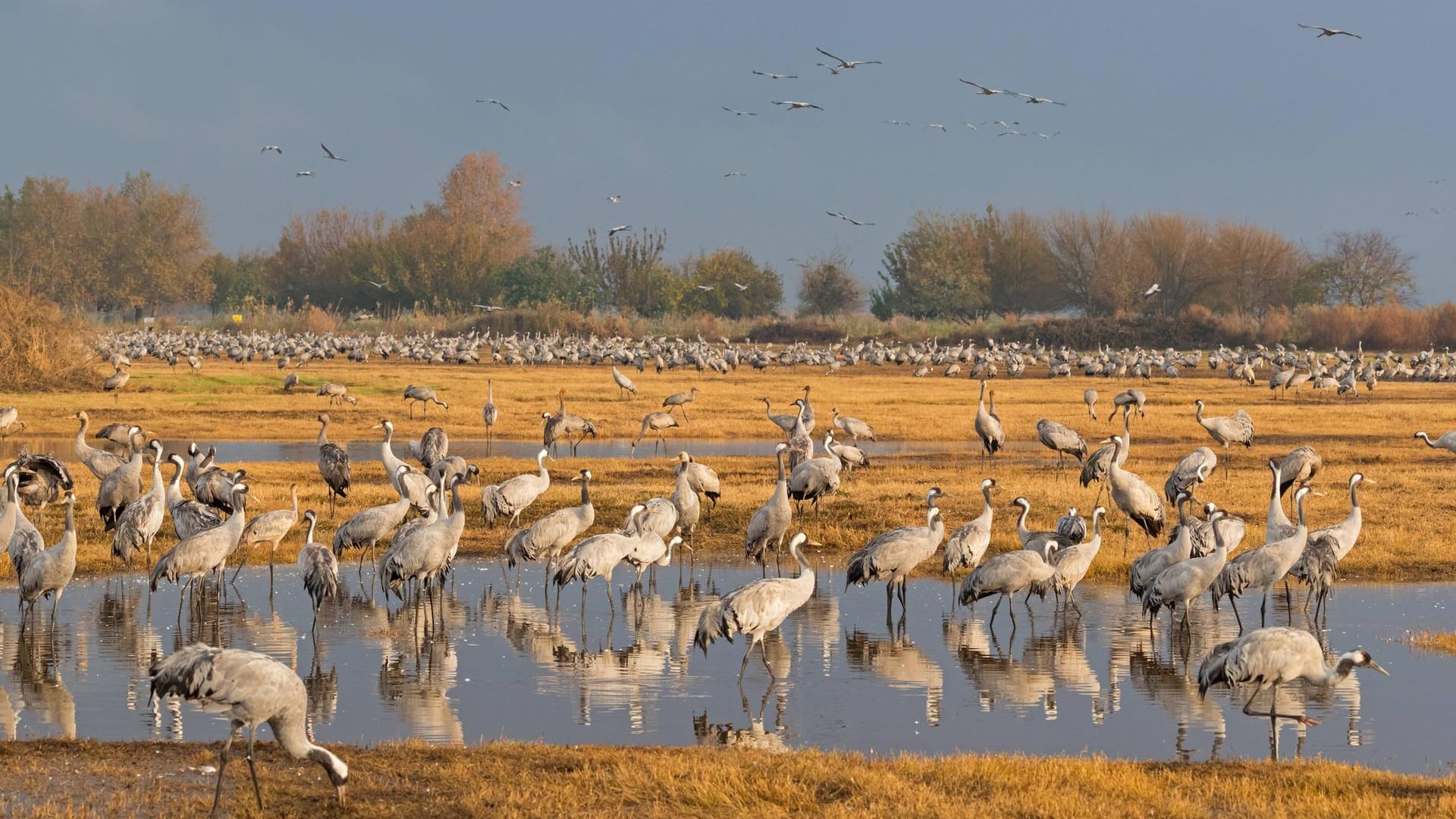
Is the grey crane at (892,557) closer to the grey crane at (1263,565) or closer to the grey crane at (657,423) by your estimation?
the grey crane at (1263,565)

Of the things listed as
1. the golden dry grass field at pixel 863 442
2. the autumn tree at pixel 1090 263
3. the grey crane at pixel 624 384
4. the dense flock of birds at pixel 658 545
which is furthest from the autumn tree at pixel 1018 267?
the dense flock of birds at pixel 658 545

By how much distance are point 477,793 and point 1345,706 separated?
6.10m

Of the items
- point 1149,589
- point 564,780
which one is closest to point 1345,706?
point 1149,589

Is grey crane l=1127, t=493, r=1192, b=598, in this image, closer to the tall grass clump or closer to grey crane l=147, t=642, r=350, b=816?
grey crane l=147, t=642, r=350, b=816

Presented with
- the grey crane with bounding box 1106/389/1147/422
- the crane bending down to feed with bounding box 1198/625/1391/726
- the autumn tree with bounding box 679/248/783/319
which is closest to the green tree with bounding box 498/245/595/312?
the autumn tree with bounding box 679/248/783/319

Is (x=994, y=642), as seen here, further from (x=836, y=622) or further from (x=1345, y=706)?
(x=1345, y=706)

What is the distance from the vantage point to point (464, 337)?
283 feet

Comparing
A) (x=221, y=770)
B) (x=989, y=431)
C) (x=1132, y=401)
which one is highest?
(x=1132, y=401)

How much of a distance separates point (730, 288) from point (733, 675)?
328 feet

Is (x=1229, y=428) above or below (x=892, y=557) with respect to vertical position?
above

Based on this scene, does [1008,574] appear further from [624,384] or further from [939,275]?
[939,275]

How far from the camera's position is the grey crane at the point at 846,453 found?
70.8ft

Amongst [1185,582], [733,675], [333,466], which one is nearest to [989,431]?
[333,466]

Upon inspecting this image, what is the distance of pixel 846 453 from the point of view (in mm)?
22266
